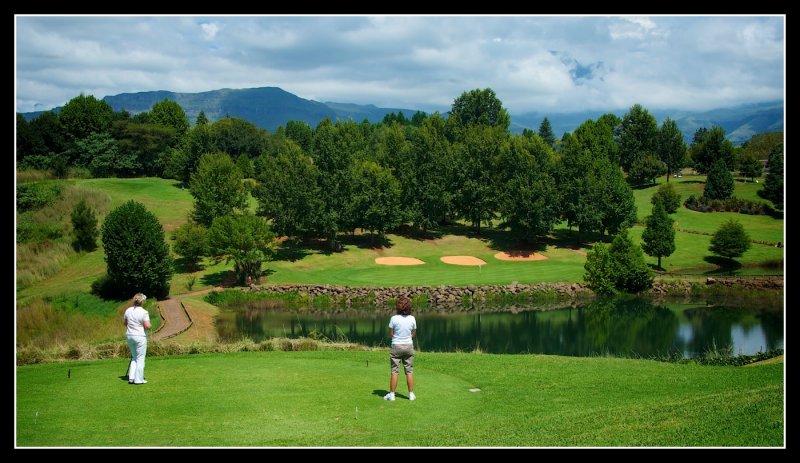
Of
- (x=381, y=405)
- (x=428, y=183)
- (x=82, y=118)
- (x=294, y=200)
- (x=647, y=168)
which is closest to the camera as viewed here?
(x=381, y=405)

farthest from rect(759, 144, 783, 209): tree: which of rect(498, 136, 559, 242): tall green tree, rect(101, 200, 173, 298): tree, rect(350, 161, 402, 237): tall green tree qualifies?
rect(101, 200, 173, 298): tree

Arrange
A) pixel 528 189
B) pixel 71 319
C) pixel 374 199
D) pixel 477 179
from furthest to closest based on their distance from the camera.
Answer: pixel 477 179 < pixel 528 189 < pixel 374 199 < pixel 71 319

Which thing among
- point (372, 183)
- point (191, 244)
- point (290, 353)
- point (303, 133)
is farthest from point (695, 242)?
point (303, 133)

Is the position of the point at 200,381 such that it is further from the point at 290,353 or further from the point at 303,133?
the point at 303,133

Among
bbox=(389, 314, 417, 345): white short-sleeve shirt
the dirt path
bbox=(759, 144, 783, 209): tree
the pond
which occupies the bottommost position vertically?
the pond

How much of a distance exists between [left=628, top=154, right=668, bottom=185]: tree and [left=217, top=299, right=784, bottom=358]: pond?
4575 centimetres

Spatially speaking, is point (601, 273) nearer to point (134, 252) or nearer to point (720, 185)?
point (134, 252)

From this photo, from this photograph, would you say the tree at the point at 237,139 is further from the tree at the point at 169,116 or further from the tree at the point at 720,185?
the tree at the point at 720,185

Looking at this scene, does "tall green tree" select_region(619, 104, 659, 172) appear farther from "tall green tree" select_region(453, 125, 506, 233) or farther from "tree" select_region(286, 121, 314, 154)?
"tree" select_region(286, 121, 314, 154)

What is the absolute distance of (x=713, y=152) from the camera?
8219 centimetres

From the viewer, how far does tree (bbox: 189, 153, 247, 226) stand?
49500 mm

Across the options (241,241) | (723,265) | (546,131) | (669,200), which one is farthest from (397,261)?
(546,131)

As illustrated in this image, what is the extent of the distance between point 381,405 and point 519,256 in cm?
4403
